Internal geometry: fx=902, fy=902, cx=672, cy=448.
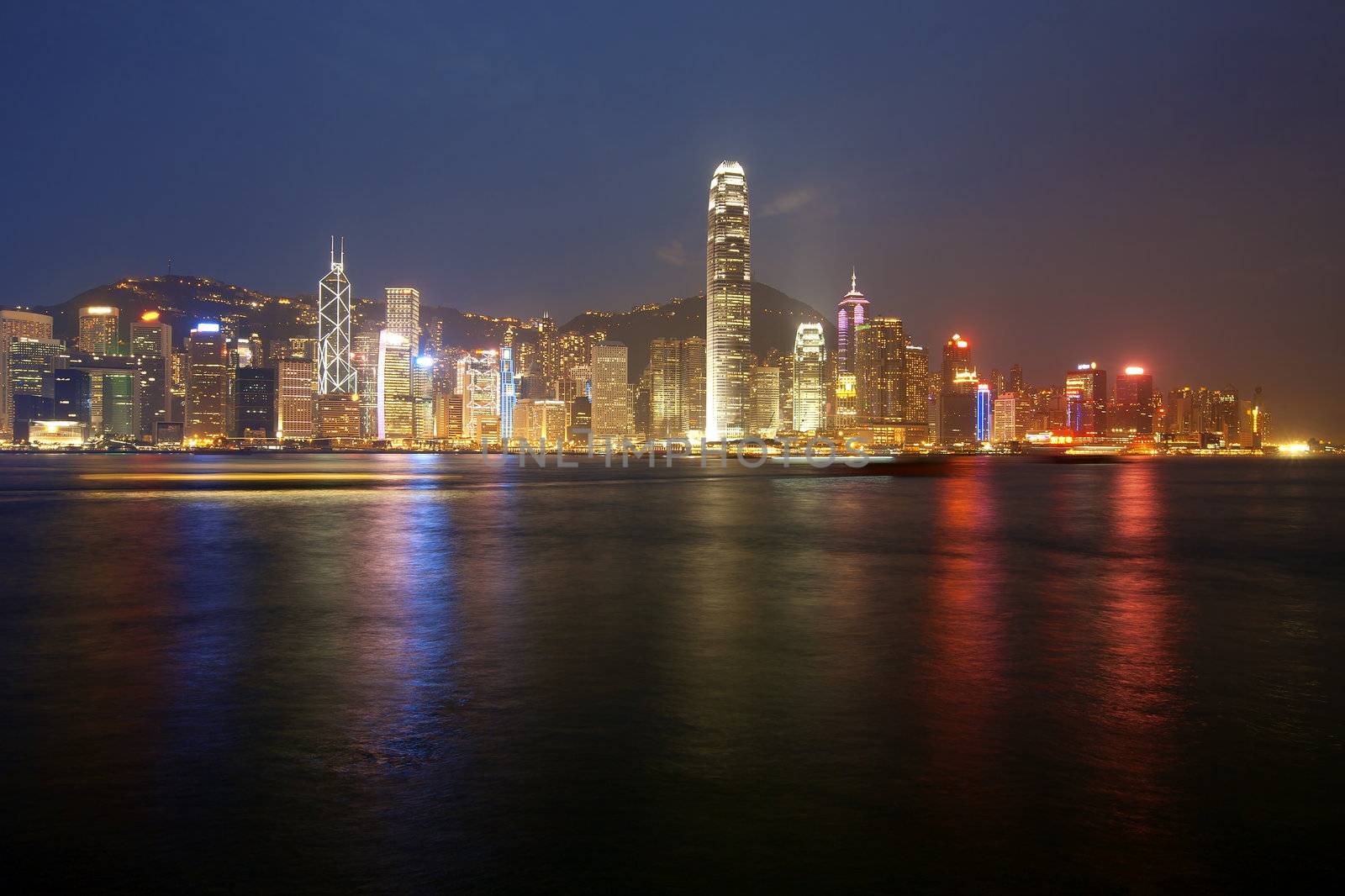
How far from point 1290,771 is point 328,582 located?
21708mm

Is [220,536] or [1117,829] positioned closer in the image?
[1117,829]

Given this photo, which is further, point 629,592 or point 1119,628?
point 629,592

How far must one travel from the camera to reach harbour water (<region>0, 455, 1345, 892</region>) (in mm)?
7270

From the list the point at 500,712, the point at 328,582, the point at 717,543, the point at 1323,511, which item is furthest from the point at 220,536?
the point at 1323,511

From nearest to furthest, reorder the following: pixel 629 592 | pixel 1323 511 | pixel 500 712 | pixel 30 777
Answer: pixel 30 777, pixel 500 712, pixel 629 592, pixel 1323 511

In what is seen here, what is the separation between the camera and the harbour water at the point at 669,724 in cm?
727

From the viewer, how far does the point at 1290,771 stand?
942cm

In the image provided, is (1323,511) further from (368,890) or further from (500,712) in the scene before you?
(368,890)

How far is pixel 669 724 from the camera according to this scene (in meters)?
11.0

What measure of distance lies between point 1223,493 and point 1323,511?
76.0 feet

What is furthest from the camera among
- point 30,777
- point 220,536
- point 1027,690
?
point 220,536

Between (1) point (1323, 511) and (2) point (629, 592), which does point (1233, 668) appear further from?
(1) point (1323, 511)

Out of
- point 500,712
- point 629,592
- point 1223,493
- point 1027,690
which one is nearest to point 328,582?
point 629,592

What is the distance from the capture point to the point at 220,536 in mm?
37375
